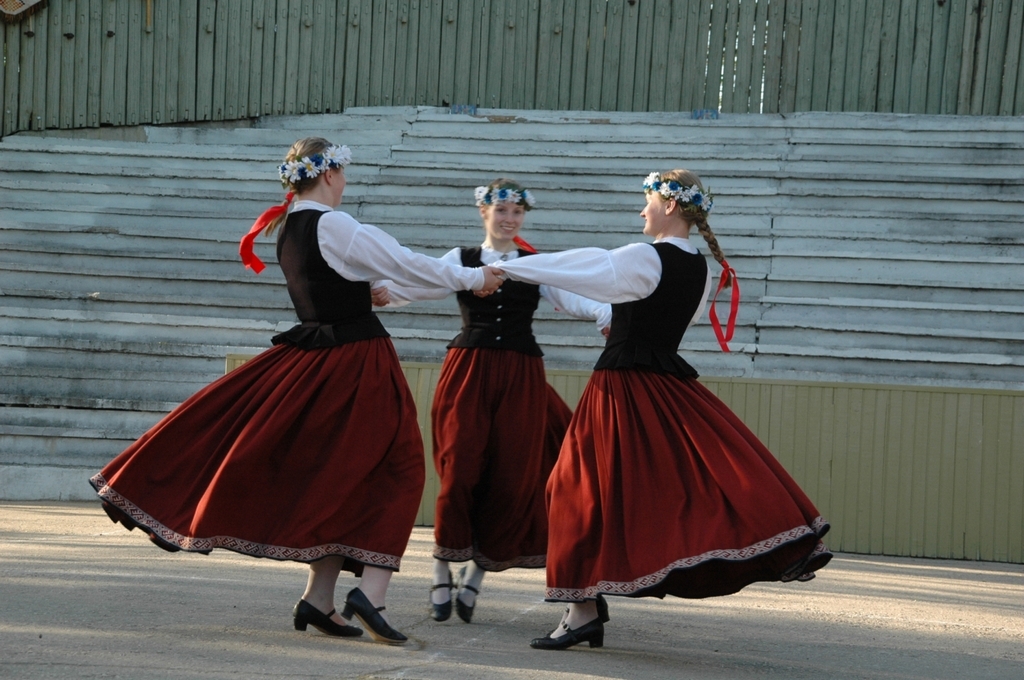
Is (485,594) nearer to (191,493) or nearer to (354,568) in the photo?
(354,568)

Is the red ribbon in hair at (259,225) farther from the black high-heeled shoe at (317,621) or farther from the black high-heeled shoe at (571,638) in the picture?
the black high-heeled shoe at (571,638)

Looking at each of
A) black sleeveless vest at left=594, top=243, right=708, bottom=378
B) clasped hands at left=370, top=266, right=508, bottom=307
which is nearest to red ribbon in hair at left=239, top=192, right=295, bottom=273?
clasped hands at left=370, top=266, right=508, bottom=307

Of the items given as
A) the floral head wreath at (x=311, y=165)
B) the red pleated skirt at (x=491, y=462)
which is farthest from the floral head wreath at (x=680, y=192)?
the floral head wreath at (x=311, y=165)

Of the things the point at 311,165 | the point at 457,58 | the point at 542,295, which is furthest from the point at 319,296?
the point at 457,58

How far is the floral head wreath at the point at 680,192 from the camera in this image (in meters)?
3.88

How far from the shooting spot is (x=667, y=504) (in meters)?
3.53

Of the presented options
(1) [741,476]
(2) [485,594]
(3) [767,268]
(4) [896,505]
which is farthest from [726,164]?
(1) [741,476]

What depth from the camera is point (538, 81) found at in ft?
37.2

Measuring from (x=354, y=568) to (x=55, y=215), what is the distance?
708 centimetres

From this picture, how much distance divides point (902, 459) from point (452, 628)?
12.9 feet

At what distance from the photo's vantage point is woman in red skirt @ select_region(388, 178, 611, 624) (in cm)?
430

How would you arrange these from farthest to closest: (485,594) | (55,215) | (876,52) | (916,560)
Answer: (876,52) < (55,215) < (916,560) < (485,594)

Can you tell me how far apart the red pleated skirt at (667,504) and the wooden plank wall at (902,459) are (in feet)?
11.7

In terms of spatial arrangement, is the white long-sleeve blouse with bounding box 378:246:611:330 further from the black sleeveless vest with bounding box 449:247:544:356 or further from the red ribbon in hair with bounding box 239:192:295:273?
the red ribbon in hair with bounding box 239:192:295:273
